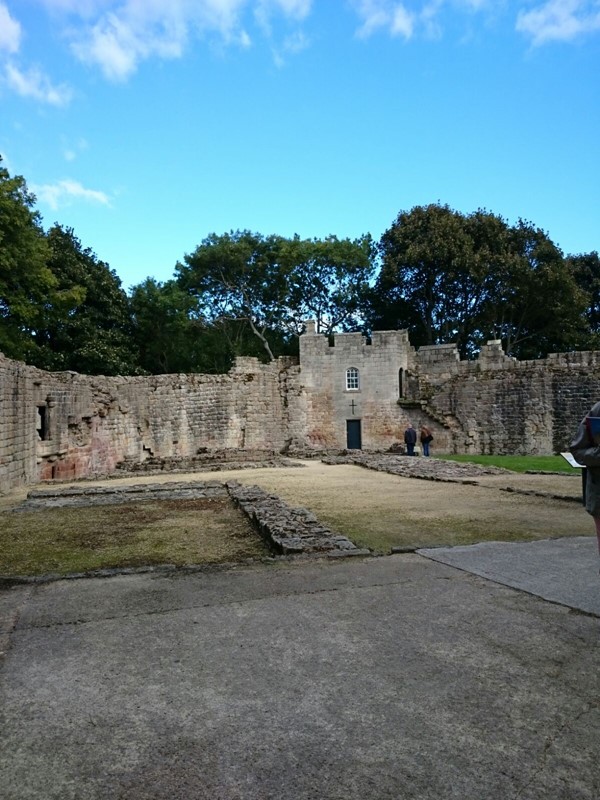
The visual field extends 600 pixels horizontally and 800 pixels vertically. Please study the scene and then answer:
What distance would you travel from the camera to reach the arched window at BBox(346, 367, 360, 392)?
30281mm

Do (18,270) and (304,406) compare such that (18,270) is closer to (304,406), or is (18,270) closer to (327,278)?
(304,406)

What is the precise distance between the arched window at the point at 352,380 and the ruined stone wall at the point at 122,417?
9.97 ft

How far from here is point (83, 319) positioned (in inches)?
1222

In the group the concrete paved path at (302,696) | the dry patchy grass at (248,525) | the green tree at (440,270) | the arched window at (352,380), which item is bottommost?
the dry patchy grass at (248,525)

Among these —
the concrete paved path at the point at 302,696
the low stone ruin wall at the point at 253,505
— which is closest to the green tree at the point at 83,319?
the low stone ruin wall at the point at 253,505

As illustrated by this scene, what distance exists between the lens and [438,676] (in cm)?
291

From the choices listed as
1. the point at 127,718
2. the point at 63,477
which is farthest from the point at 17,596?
the point at 63,477

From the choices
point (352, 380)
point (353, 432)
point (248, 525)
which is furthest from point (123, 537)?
point (352, 380)

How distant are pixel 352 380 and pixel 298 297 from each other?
46.1 feet

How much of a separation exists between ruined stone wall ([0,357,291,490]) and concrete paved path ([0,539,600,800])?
11.3 metres

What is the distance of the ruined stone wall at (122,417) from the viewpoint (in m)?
14.8

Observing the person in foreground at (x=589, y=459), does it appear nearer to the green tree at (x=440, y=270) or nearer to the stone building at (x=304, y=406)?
the stone building at (x=304, y=406)

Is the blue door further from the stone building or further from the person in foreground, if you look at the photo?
the person in foreground

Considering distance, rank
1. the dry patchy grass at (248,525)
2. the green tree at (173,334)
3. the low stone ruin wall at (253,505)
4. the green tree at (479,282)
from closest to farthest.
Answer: the low stone ruin wall at (253,505)
the dry patchy grass at (248,525)
the green tree at (173,334)
the green tree at (479,282)
